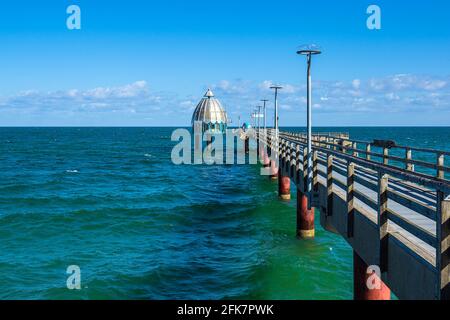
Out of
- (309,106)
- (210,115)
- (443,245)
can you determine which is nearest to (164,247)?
(309,106)

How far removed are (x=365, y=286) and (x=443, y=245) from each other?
448 cm

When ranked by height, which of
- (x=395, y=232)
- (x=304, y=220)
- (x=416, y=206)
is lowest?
(x=304, y=220)

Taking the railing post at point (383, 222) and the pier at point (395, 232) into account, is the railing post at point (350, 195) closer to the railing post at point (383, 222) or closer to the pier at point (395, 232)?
the pier at point (395, 232)

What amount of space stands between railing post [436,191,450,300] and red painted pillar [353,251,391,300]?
3.91 metres

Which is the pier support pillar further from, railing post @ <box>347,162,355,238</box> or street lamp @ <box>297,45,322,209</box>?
railing post @ <box>347,162,355,238</box>

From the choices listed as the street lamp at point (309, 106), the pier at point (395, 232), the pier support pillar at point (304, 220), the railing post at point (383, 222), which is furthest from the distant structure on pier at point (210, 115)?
the railing post at point (383, 222)

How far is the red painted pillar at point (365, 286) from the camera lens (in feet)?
30.8

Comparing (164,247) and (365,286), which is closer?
(365,286)

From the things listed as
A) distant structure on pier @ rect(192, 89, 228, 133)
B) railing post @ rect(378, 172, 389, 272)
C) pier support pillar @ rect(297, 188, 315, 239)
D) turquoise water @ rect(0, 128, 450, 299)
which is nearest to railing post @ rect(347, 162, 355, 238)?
railing post @ rect(378, 172, 389, 272)

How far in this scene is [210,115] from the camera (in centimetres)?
10731

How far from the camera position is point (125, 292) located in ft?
45.4

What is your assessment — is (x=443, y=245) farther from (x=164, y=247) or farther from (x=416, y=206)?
(x=164, y=247)
